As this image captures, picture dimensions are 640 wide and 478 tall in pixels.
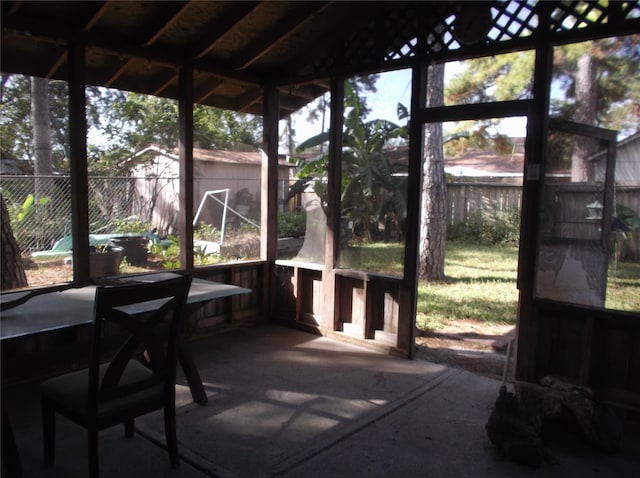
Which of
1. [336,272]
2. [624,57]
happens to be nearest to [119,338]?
[336,272]

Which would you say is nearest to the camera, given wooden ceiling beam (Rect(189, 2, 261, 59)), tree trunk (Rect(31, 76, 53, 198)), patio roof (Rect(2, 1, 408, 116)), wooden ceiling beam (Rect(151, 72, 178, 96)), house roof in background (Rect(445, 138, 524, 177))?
patio roof (Rect(2, 1, 408, 116))

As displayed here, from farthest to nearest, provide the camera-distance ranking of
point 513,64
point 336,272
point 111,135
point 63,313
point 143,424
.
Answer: point 111,135 < point 513,64 < point 336,272 < point 143,424 < point 63,313

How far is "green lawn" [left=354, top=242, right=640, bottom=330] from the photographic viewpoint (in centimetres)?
307

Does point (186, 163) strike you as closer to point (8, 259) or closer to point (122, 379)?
point (8, 259)

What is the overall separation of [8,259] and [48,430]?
2461 mm

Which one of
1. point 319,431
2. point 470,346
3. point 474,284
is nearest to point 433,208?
point 474,284

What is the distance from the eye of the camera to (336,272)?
14.7 feet

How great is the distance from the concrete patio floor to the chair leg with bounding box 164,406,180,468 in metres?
0.06

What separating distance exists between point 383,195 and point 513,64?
2.27 metres

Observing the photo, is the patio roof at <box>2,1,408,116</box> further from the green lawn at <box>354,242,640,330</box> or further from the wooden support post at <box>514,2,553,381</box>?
the green lawn at <box>354,242,640,330</box>

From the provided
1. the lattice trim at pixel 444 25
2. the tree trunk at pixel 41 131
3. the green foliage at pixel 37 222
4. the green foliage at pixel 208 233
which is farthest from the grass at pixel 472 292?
the tree trunk at pixel 41 131

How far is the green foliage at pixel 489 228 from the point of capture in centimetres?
1025

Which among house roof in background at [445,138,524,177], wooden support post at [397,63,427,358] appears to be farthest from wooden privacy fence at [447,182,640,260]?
wooden support post at [397,63,427,358]

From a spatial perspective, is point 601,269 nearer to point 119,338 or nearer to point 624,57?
point 624,57
